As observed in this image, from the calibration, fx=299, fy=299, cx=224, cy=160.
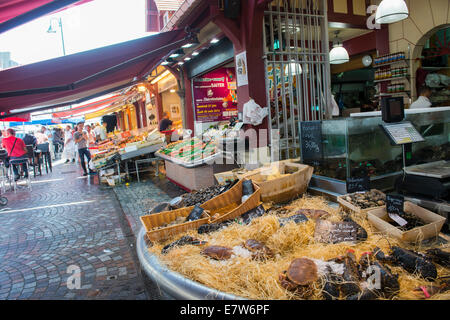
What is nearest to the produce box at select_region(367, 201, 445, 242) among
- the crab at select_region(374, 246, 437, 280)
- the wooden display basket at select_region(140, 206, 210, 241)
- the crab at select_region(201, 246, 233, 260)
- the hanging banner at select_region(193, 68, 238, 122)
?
the crab at select_region(374, 246, 437, 280)

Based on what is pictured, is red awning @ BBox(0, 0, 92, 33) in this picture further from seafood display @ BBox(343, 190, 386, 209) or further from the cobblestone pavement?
seafood display @ BBox(343, 190, 386, 209)

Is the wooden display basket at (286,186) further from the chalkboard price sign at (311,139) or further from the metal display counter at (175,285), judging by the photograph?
the metal display counter at (175,285)

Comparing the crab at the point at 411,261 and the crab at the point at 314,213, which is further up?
the crab at the point at 314,213

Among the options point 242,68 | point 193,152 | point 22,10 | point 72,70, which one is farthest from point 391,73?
point 22,10

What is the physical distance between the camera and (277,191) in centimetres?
308

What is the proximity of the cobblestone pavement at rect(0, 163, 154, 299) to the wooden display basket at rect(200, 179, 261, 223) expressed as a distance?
43.4 inches

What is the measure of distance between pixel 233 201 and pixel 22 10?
311 cm

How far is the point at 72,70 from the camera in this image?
4.78m

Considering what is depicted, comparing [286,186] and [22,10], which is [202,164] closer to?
[286,186]

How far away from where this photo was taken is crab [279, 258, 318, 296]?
63.8 inches

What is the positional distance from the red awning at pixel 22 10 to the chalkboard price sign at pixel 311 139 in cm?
289

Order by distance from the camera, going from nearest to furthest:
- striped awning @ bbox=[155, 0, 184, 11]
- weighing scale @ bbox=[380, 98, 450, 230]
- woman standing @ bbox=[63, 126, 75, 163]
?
weighing scale @ bbox=[380, 98, 450, 230] → striped awning @ bbox=[155, 0, 184, 11] → woman standing @ bbox=[63, 126, 75, 163]

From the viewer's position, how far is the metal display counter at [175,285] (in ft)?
5.57

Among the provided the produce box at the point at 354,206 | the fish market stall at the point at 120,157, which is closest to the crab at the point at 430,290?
the produce box at the point at 354,206
